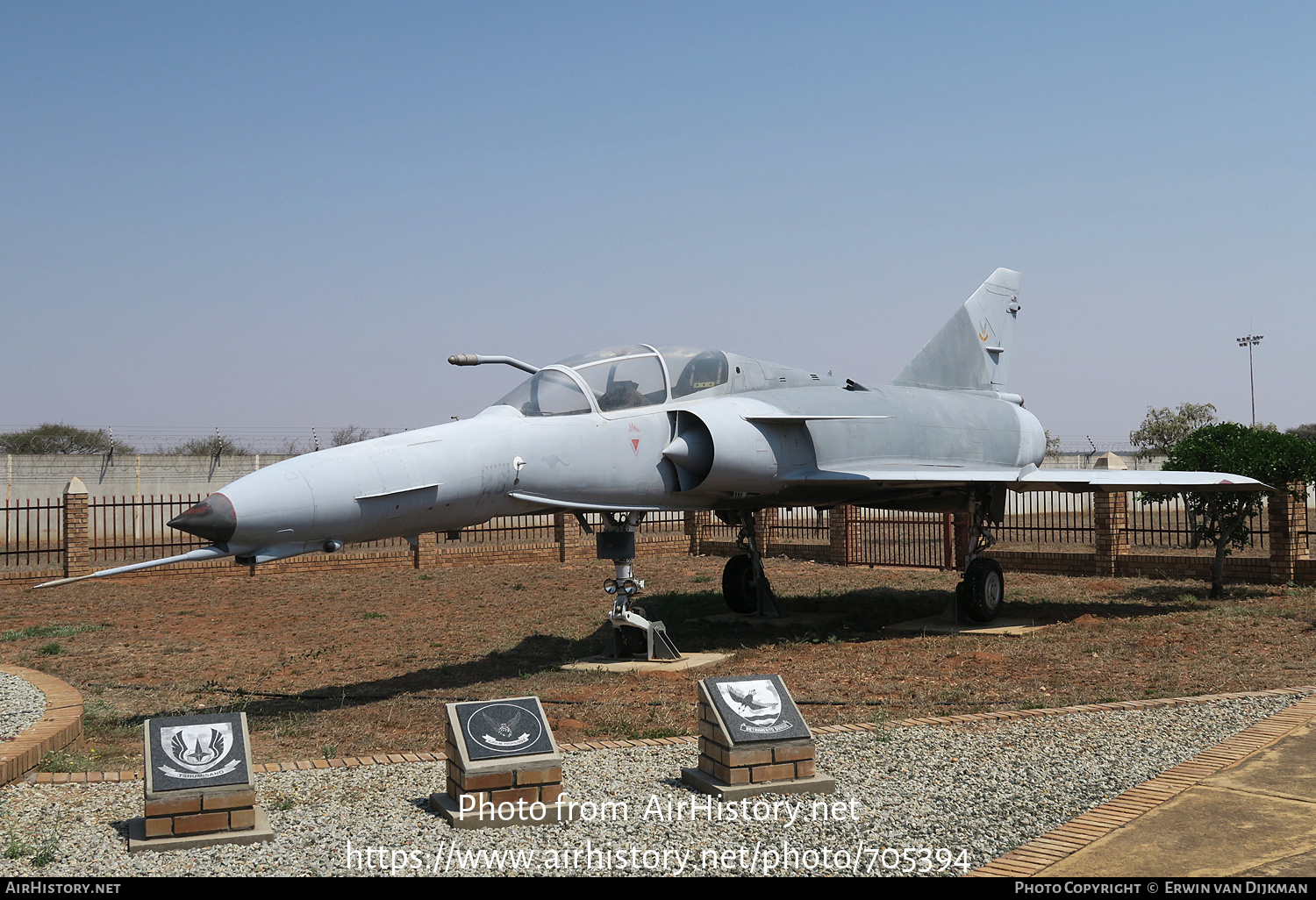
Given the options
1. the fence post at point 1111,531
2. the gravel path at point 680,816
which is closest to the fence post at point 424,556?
the fence post at point 1111,531

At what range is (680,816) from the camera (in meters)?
5.34

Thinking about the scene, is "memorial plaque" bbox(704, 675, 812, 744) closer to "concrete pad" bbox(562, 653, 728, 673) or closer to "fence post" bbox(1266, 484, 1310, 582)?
"concrete pad" bbox(562, 653, 728, 673)

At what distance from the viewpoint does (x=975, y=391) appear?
50.7ft

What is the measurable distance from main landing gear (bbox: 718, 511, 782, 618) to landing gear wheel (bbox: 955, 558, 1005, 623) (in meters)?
2.60

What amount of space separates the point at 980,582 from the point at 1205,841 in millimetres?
8539

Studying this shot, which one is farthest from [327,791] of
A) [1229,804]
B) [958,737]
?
[1229,804]

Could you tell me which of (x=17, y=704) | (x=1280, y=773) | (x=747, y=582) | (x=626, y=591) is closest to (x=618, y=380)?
(x=626, y=591)

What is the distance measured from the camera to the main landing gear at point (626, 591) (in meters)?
10.3

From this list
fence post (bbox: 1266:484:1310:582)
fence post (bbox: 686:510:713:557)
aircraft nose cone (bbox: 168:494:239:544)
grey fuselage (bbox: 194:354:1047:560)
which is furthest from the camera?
fence post (bbox: 686:510:713:557)

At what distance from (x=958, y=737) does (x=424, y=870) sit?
3886 millimetres

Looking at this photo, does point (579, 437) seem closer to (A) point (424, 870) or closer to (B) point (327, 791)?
(B) point (327, 791)

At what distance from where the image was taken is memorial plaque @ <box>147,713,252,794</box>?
498 cm

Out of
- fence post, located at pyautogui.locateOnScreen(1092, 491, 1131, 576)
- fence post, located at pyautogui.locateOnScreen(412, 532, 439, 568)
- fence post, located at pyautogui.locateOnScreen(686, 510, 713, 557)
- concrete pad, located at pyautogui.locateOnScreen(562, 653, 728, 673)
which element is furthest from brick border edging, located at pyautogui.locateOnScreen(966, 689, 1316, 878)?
fence post, located at pyautogui.locateOnScreen(686, 510, 713, 557)

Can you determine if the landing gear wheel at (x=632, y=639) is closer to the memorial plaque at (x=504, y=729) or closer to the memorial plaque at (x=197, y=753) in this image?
the memorial plaque at (x=504, y=729)
